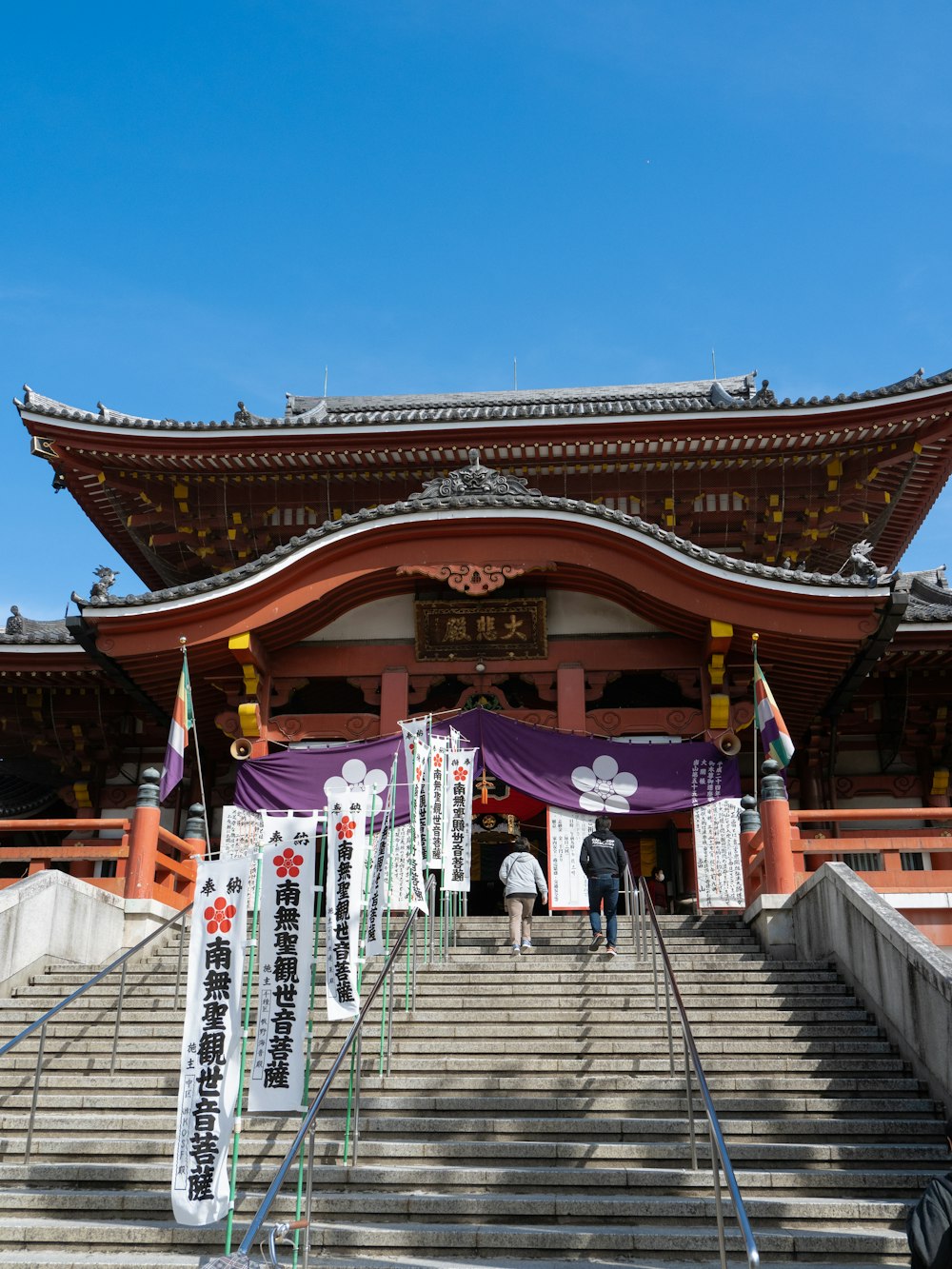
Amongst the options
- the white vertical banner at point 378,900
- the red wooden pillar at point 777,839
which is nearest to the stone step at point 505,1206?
the white vertical banner at point 378,900

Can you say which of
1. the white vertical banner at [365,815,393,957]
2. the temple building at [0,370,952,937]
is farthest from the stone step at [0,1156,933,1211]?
the temple building at [0,370,952,937]

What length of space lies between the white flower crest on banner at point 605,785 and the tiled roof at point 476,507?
269 cm

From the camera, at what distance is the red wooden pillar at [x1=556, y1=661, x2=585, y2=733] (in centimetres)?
1448

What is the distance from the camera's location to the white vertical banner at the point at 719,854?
518 inches

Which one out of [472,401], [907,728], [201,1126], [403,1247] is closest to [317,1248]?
[403,1247]

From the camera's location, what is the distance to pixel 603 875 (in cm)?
1090

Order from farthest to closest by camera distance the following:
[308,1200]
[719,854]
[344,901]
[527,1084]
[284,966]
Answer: [719,854] → [344,901] → [527,1084] → [284,966] → [308,1200]

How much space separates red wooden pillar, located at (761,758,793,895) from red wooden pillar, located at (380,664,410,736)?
5.00 metres

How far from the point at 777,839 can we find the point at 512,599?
5.19 metres

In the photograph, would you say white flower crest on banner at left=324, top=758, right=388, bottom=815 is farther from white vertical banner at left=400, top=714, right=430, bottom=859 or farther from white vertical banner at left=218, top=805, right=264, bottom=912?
white vertical banner at left=400, top=714, right=430, bottom=859

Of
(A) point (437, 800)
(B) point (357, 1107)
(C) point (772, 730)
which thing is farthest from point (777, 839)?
(B) point (357, 1107)

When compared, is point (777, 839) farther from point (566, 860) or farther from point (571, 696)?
point (571, 696)

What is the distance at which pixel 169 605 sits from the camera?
46.0 ft

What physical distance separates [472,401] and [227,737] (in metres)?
11.3
